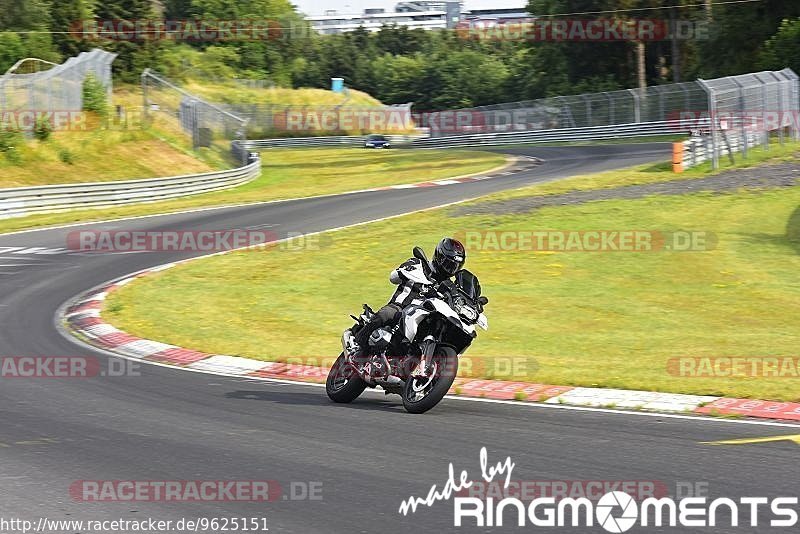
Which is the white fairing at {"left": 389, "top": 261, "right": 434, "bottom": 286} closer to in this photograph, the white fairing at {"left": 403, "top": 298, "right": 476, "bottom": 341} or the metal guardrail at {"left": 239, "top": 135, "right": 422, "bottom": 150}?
Result: the white fairing at {"left": 403, "top": 298, "right": 476, "bottom": 341}

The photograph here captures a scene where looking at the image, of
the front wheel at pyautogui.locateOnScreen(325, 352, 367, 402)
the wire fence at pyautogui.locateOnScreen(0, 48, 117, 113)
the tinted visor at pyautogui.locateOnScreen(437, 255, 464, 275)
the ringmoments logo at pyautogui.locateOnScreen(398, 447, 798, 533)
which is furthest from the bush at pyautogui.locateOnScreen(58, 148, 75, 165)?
the ringmoments logo at pyautogui.locateOnScreen(398, 447, 798, 533)

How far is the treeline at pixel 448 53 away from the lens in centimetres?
5847

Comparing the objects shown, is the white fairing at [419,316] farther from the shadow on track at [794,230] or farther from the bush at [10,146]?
the bush at [10,146]

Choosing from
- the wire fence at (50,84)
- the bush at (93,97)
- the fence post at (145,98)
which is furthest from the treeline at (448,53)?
Result: the bush at (93,97)

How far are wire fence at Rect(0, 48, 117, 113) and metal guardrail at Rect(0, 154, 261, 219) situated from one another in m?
5.22

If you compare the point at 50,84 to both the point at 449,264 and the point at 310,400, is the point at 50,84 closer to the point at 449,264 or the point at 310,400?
the point at 310,400

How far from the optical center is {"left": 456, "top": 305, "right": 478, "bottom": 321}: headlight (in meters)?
9.62

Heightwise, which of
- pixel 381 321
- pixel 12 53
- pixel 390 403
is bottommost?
pixel 390 403

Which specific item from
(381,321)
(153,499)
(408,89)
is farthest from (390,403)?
(408,89)

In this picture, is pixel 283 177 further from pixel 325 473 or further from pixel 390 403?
pixel 325 473

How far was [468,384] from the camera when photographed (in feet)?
38.7

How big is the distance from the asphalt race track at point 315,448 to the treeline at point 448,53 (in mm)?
41161

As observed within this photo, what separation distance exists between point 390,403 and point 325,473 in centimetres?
312

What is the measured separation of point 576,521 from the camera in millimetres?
6383
